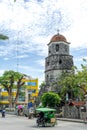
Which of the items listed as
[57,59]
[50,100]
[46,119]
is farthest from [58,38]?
[46,119]

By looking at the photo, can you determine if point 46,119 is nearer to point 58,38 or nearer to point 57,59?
point 57,59

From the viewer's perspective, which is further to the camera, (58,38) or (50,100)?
(58,38)

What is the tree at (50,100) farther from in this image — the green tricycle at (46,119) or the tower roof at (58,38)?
the green tricycle at (46,119)

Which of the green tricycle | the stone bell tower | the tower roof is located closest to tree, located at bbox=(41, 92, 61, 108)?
the stone bell tower

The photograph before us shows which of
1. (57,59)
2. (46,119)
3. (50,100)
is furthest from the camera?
(57,59)

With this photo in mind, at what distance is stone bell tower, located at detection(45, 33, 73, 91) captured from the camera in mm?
64062

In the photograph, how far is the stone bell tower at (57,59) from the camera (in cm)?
6406

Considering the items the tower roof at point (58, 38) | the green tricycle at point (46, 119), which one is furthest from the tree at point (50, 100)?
the green tricycle at point (46, 119)

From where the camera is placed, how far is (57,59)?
6450 centimetres

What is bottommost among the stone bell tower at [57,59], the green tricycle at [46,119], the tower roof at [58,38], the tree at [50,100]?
the green tricycle at [46,119]

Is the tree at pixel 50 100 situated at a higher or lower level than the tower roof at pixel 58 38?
lower

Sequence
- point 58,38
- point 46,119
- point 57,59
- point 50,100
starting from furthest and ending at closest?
A: point 58,38, point 57,59, point 50,100, point 46,119

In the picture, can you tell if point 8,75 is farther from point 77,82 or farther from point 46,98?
point 77,82

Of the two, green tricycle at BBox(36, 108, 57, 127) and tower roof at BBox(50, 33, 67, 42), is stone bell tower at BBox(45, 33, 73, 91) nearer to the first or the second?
tower roof at BBox(50, 33, 67, 42)
